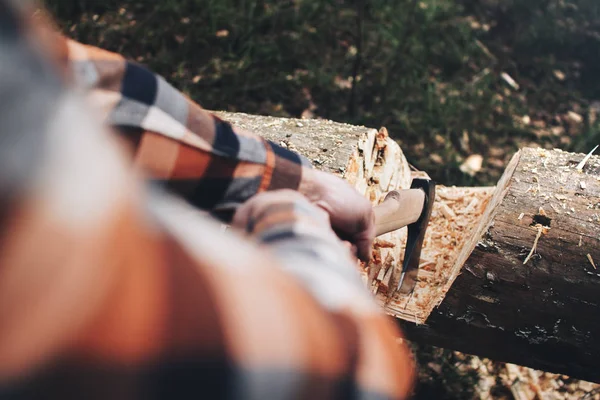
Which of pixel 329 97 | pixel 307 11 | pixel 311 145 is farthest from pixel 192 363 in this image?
pixel 307 11

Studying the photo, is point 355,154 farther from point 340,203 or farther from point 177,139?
point 177,139

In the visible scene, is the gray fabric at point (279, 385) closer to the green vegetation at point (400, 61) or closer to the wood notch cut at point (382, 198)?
the wood notch cut at point (382, 198)

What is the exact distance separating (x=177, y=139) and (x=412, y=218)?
1109 mm

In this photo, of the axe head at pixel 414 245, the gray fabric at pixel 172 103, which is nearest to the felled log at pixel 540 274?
the axe head at pixel 414 245

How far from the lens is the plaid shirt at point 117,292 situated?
0.31 meters

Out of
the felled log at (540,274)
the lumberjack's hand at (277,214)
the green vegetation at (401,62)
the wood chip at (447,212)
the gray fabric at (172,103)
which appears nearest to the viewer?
the lumberjack's hand at (277,214)

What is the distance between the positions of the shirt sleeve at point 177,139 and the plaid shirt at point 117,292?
1.54ft

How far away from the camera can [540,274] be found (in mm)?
1572

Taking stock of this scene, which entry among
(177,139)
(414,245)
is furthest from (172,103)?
(414,245)

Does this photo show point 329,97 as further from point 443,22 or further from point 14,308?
point 14,308

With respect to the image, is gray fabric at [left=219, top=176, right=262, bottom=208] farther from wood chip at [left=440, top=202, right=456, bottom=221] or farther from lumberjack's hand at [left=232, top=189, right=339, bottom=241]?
wood chip at [left=440, top=202, right=456, bottom=221]

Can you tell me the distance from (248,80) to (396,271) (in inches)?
78.5

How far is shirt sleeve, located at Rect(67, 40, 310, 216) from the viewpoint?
0.88 metres

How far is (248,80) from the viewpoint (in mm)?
3469
